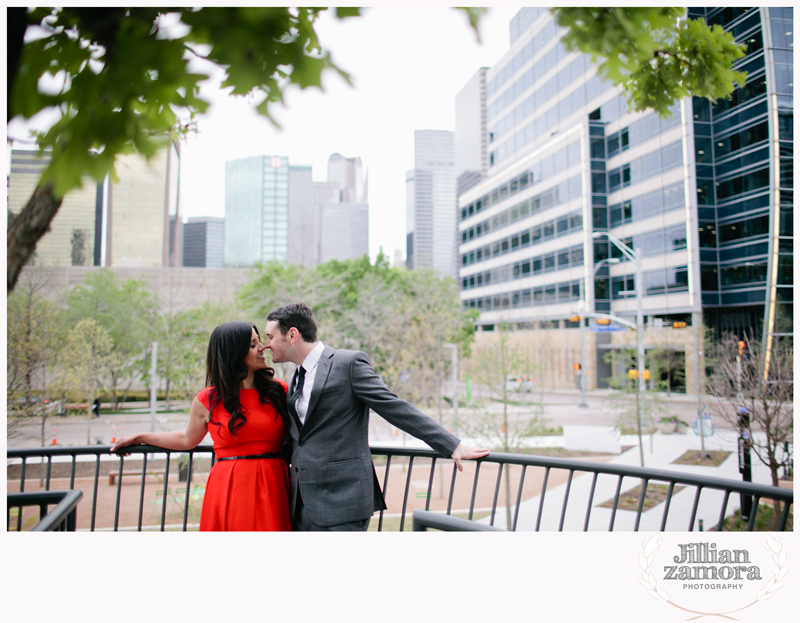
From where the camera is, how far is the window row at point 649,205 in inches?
621

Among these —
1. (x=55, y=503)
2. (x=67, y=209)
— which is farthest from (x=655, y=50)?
(x=55, y=503)

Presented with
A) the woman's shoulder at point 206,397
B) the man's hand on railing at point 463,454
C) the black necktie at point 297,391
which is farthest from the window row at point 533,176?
the woman's shoulder at point 206,397

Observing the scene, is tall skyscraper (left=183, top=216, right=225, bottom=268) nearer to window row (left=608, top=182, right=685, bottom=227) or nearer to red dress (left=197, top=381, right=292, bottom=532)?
red dress (left=197, top=381, right=292, bottom=532)

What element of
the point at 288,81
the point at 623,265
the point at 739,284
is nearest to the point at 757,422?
the point at 739,284

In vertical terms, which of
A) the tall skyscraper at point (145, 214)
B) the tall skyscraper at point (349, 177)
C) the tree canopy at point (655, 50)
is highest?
the tall skyscraper at point (349, 177)

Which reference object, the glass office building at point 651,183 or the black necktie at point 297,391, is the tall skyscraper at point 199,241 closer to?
the glass office building at point 651,183

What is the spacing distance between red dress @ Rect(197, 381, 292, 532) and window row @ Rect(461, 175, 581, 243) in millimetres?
24163

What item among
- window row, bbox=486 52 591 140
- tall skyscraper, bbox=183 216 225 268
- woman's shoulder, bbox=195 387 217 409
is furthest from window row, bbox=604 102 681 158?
woman's shoulder, bbox=195 387 217 409

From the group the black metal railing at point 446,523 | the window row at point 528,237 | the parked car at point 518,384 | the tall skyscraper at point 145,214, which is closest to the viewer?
the black metal railing at point 446,523

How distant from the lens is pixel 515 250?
34.8 meters

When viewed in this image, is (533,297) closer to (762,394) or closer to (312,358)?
(762,394)

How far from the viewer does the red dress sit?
7.88 ft

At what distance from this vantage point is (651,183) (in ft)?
52.7

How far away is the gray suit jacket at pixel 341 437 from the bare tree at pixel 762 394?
8445 millimetres
